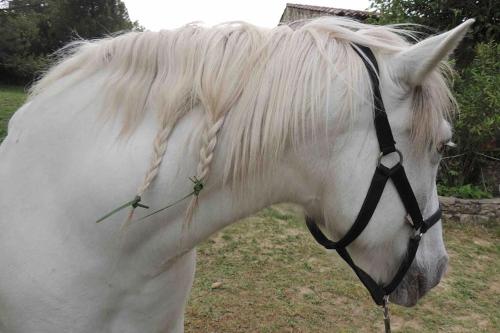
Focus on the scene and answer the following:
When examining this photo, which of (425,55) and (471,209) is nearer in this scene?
(425,55)

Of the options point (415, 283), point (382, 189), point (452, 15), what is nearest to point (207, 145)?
point (382, 189)

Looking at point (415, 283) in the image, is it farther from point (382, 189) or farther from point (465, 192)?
point (465, 192)

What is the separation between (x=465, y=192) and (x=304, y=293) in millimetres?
3347

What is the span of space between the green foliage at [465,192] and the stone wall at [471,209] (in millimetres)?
206

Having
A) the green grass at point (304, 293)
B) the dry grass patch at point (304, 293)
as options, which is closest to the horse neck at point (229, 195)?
the dry grass patch at point (304, 293)

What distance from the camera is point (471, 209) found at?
519 centimetres

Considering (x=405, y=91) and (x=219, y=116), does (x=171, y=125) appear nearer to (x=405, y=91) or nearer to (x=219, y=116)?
(x=219, y=116)

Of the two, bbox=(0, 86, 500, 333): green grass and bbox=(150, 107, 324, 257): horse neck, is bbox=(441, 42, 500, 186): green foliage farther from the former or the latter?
bbox=(150, 107, 324, 257): horse neck

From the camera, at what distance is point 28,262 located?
106 centimetres

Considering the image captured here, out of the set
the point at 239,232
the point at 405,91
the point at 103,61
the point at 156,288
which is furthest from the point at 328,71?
the point at 239,232

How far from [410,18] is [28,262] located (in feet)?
20.6

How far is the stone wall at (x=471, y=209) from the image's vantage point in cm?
519

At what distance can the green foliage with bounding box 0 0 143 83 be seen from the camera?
19.5 metres

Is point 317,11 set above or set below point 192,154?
below
